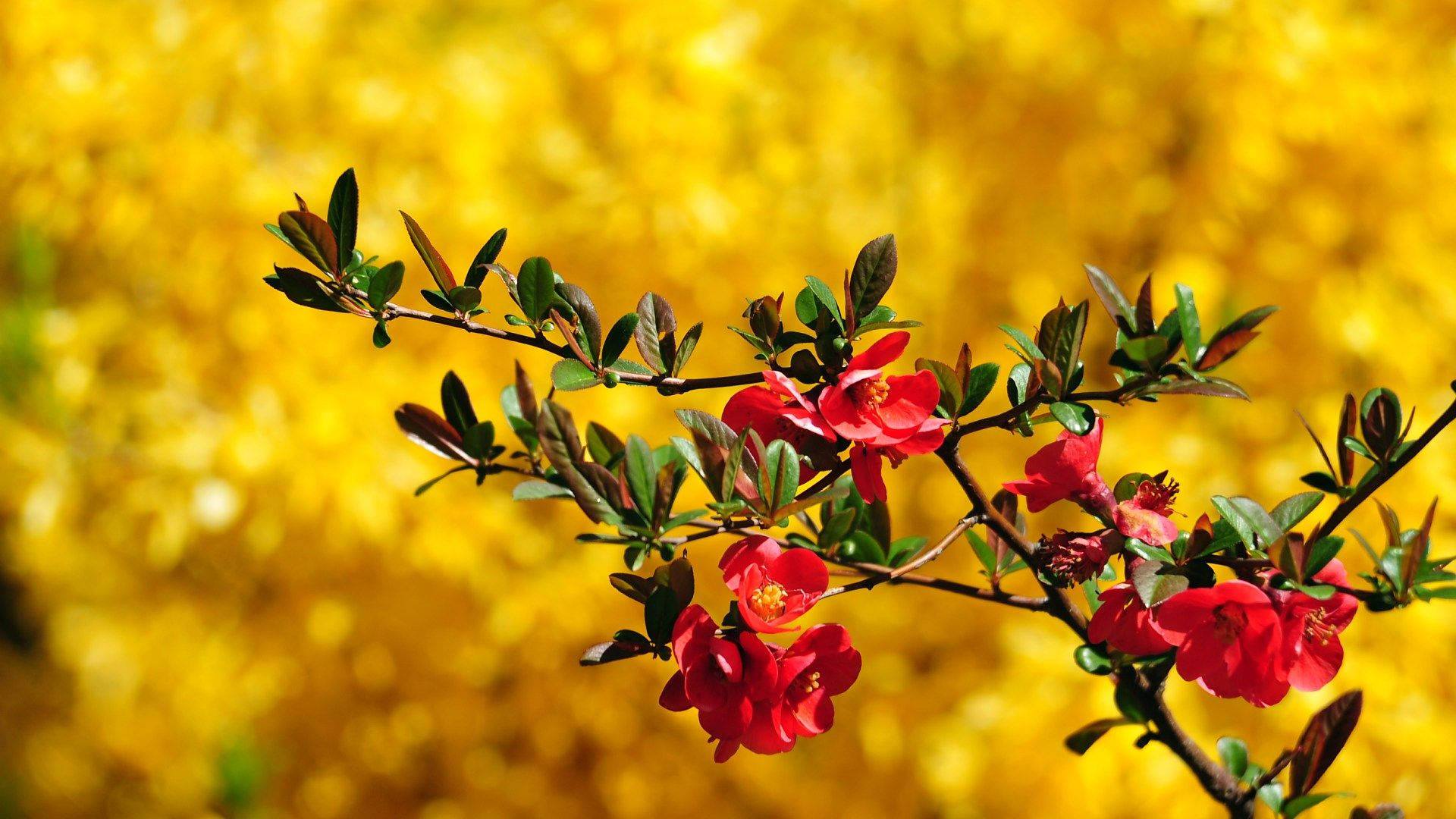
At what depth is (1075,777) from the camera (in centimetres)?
111

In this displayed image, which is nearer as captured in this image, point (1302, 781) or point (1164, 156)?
point (1302, 781)

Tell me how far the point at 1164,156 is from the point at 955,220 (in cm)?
27

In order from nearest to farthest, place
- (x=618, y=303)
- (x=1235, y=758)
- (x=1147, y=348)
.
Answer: (x=1147, y=348)
(x=1235, y=758)
(x=618, y=303)

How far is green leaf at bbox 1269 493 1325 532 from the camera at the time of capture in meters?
0.45

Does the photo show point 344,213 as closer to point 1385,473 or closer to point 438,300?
point 438,300

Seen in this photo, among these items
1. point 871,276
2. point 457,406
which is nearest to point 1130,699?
point 871,276

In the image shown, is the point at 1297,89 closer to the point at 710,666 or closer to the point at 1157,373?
the point at 1157,373

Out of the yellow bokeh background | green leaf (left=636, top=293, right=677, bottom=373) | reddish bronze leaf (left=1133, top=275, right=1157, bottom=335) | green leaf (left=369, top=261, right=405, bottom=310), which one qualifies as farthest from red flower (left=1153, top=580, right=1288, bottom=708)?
the yellow bokeh background

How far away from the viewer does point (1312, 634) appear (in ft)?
1.42

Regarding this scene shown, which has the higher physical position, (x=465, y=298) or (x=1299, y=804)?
(x=465, y=298)

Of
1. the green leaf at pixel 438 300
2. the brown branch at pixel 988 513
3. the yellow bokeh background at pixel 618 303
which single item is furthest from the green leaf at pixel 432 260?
the yellow bokeh background at pixel 618 303

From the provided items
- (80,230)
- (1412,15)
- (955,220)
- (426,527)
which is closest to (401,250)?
(426,527)

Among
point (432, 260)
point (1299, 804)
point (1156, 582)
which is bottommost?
point (1299, 804)

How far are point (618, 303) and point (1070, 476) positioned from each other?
1028 millimetres
